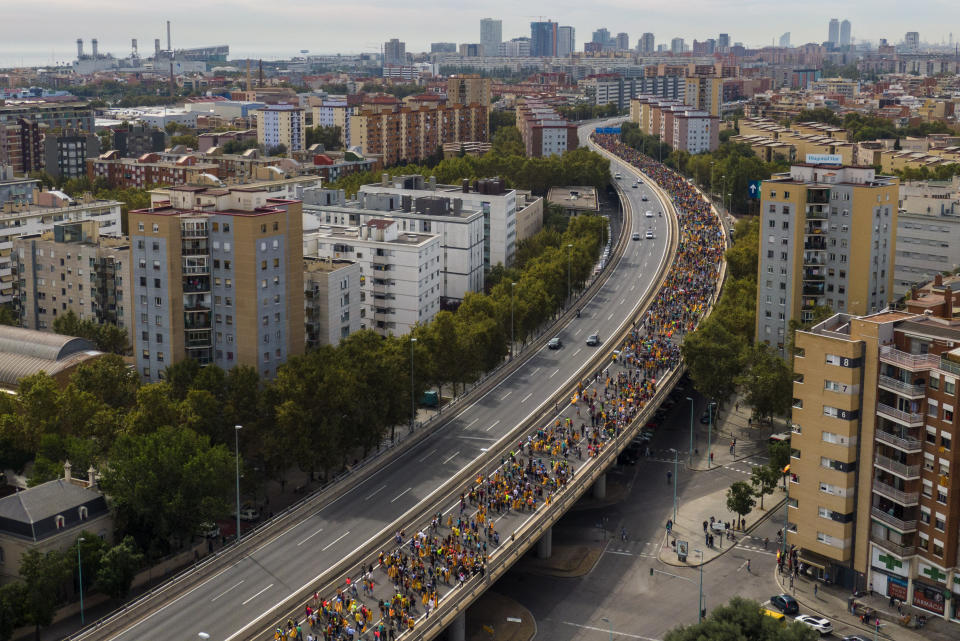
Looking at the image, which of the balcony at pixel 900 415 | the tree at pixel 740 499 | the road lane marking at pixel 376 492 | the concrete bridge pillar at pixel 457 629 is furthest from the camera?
the tree at pixel 740 499

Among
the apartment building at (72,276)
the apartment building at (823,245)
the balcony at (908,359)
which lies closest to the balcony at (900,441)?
the balcony at (908,359)

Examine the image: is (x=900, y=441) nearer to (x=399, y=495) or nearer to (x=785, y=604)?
(x=785, y=604)

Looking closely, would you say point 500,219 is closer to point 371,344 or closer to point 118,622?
point 371,344

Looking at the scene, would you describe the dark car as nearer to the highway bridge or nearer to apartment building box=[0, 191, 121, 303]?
the highway bridge

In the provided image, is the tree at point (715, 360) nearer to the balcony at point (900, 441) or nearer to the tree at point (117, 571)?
the balcony at point (900, 441)

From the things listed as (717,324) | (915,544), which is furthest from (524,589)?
(717,324)

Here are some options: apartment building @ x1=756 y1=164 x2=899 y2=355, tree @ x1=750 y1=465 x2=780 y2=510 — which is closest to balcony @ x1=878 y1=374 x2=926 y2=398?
tree @ x1=750 y1=465 x2=780 y2=510
